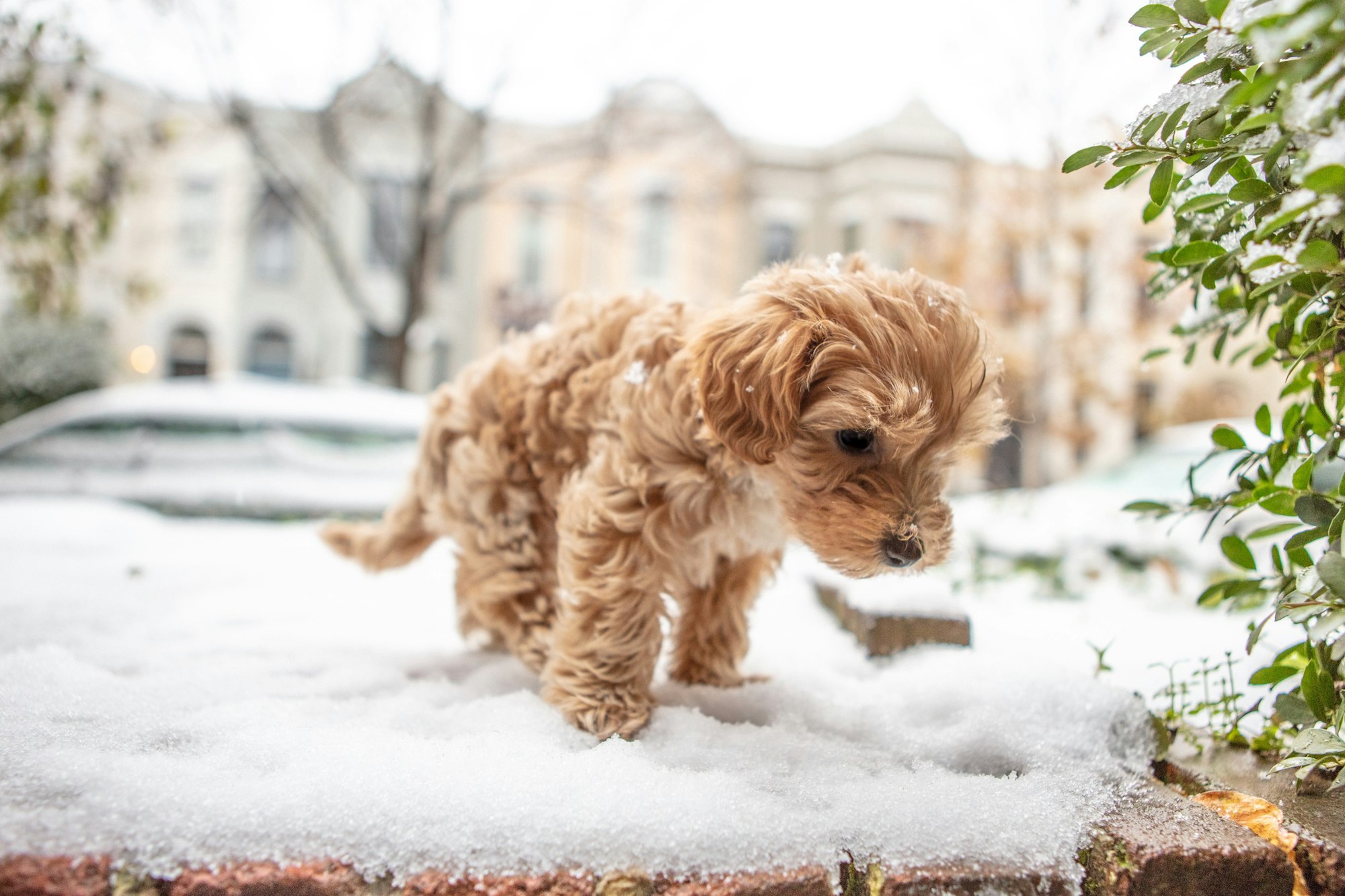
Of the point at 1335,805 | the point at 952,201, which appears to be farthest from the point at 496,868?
the point at 952,201

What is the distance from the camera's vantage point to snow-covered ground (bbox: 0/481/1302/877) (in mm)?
1594

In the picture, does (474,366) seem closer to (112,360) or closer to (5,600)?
(5,600)

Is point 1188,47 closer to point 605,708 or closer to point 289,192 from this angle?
point 605,708

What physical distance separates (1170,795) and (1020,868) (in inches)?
22.6

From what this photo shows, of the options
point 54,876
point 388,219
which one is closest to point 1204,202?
point 54,876

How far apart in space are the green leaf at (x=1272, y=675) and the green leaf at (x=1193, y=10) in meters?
1.51

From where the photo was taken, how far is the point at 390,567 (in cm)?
343

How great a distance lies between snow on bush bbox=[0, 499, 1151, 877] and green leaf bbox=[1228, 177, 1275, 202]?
4.46 ft

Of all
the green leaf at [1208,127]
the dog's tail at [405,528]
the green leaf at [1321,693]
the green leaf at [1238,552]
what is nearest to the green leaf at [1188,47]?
the green leaf at [1208,127]

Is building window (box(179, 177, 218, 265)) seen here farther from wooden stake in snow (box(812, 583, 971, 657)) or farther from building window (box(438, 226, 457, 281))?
wooden stake in snow (box(812, 583, 971, 657))

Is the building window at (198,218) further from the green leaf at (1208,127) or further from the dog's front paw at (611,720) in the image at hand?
the green leaf at (1208,127)

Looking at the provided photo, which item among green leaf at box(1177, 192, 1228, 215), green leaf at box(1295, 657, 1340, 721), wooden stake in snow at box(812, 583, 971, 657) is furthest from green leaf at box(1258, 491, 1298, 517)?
wooden stake in snow at box(812, 583, 971, 657)

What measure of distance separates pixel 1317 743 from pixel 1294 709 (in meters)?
0.16

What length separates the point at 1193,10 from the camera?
1.70m
